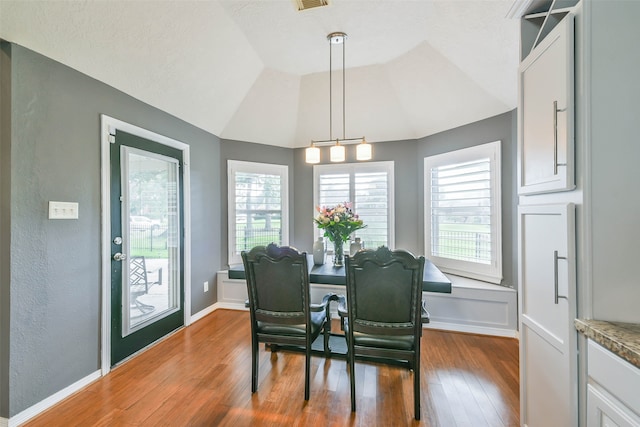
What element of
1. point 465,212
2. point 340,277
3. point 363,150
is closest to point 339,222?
point 340,277

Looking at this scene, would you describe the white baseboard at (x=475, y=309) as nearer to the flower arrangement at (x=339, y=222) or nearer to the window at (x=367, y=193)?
→ the window at (x=367, y=193)

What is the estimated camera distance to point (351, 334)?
A: 1904 millimetres

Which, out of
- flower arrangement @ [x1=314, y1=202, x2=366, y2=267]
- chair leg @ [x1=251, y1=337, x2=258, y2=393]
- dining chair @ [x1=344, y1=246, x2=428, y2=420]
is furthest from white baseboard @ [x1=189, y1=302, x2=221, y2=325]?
dining chair @ [x1=344, y1=246, x2=428, y2=420]

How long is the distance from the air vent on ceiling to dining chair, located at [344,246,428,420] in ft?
6.74

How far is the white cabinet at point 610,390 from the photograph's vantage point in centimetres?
88

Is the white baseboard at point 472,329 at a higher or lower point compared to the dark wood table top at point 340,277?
lower

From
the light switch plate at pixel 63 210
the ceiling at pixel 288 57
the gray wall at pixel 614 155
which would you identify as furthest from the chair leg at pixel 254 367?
the ceiling at pixel 288 57

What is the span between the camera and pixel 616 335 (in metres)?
0.98

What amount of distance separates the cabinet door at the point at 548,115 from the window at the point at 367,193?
2.57m

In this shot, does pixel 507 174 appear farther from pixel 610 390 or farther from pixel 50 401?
pixel 50 401

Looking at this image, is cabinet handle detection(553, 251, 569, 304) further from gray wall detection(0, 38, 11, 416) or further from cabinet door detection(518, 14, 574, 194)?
gray wall detection(0, 38, 11, 416)

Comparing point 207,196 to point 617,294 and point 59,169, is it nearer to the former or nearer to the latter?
point 59,169

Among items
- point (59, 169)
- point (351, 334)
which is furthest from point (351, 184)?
point (59, 169)

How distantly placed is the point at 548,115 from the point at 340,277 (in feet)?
5.30
